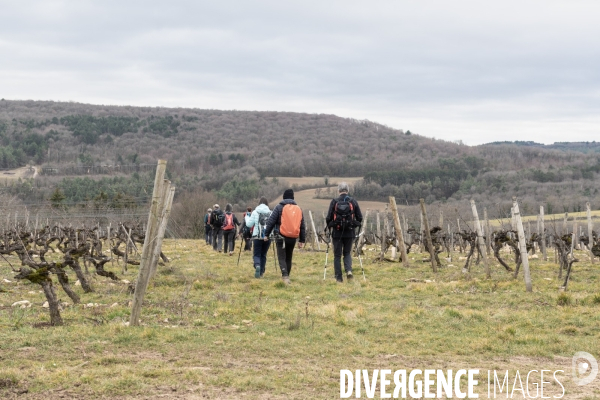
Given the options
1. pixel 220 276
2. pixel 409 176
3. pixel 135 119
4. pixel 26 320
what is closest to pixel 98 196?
pixel 409 176

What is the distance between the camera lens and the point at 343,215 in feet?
43.5

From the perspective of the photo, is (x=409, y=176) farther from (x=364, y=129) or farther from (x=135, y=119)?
(x=135, y=119)

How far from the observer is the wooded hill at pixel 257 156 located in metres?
66.8

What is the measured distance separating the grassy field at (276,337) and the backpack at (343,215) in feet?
→ 4.07

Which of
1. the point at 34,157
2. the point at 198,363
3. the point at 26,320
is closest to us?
the point at 198,363

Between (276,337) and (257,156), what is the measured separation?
114151 millimetres

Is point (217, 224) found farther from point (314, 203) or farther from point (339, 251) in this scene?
point (314, 203)

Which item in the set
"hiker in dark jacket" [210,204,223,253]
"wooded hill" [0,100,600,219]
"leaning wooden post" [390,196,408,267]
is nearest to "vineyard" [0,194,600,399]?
"leaning wooden post" [390,196,408,267]

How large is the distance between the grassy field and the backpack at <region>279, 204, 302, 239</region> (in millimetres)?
1176

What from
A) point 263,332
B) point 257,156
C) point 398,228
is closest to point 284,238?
point 398,228

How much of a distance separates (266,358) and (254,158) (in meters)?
112

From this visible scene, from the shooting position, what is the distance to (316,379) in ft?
19.9

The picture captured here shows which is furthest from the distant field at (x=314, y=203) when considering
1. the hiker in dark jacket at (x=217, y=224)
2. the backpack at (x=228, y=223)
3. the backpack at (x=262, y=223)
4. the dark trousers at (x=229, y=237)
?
the backpack at (x=262, y=223)

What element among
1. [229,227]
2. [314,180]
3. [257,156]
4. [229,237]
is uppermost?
[257,156]
